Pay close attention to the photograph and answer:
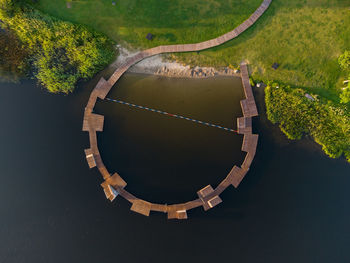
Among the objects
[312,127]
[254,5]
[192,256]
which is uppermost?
[254,5]

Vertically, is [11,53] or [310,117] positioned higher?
[11,53]

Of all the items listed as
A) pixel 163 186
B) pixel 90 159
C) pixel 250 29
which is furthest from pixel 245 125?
pixel 90 159

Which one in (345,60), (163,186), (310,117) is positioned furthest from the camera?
(163,186)

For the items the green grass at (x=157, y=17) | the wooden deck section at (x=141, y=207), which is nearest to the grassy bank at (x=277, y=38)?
the green grass at (x=157, y=17)

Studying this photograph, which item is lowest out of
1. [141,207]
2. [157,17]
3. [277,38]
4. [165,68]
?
[141,207]

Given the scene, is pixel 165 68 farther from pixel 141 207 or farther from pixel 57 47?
pixel 141 207

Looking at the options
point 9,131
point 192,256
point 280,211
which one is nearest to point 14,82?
point 9,131

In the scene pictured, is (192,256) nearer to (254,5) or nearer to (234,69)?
(234,69)
